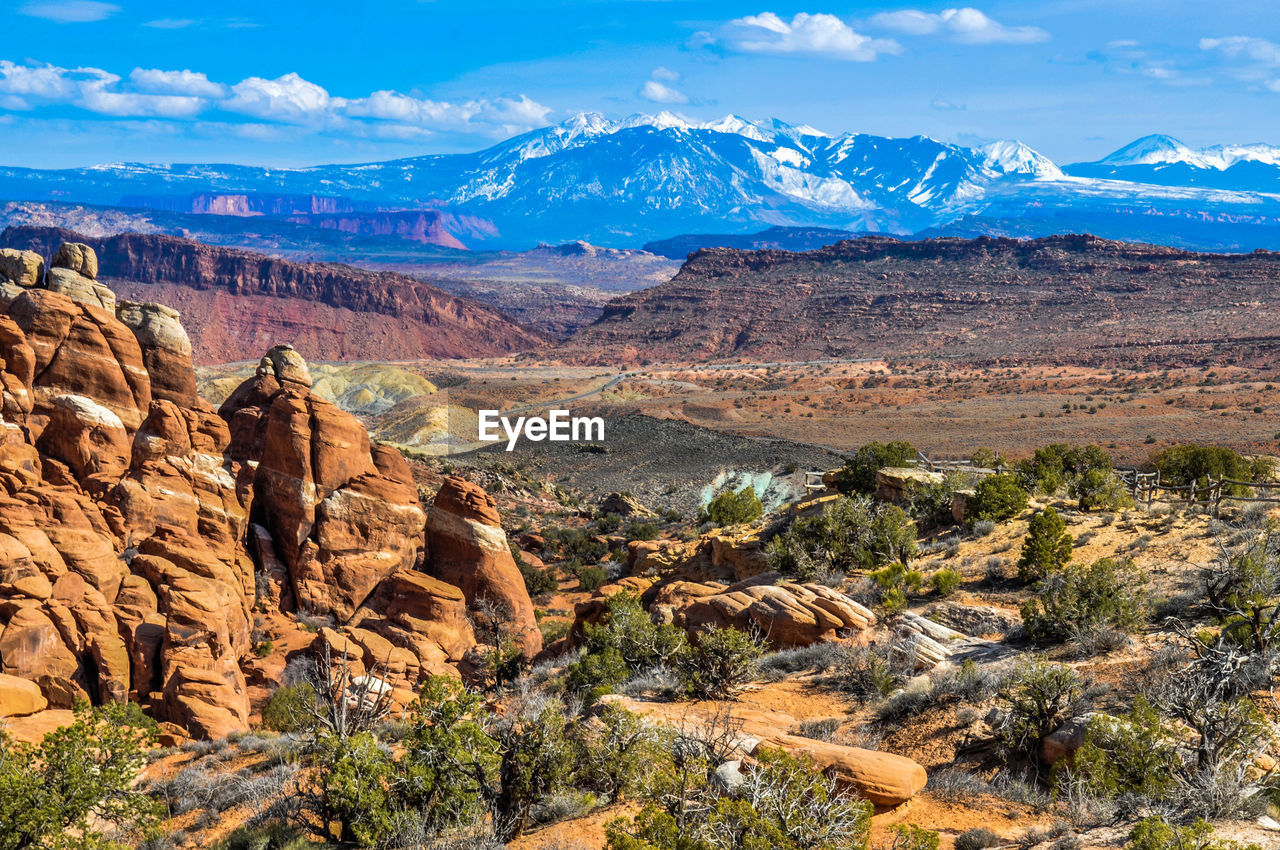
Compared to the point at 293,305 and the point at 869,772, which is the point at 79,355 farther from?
the point at 293,305

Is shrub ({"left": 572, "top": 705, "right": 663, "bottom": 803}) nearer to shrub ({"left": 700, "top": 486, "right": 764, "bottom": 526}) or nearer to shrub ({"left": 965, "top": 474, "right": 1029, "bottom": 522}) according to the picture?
shrub ({"left": 965, "top": 474, "right": 1029, "bottom": 522})

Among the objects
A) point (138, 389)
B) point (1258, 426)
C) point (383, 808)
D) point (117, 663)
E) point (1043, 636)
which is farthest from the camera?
point (1258, 426)

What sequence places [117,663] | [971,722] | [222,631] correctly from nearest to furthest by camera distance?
[971,722]
[117,663]
[222,631]

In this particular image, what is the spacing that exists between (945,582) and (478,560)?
35.4 feet

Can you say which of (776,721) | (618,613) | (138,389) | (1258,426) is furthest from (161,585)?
(1258,426)

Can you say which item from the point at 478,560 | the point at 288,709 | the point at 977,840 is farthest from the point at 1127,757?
the point at 478,560

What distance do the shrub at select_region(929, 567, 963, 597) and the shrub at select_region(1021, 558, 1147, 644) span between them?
9.44ft

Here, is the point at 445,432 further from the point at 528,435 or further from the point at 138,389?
the point at 138,389

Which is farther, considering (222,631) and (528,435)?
(528,435)

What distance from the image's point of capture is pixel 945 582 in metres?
18.2

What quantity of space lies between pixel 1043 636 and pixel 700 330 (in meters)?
124

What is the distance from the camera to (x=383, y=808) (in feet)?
31.2

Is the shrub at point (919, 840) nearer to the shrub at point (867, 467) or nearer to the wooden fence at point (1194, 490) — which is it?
the wooden fence at point (1194, 490)

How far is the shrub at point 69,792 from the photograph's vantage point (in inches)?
341
